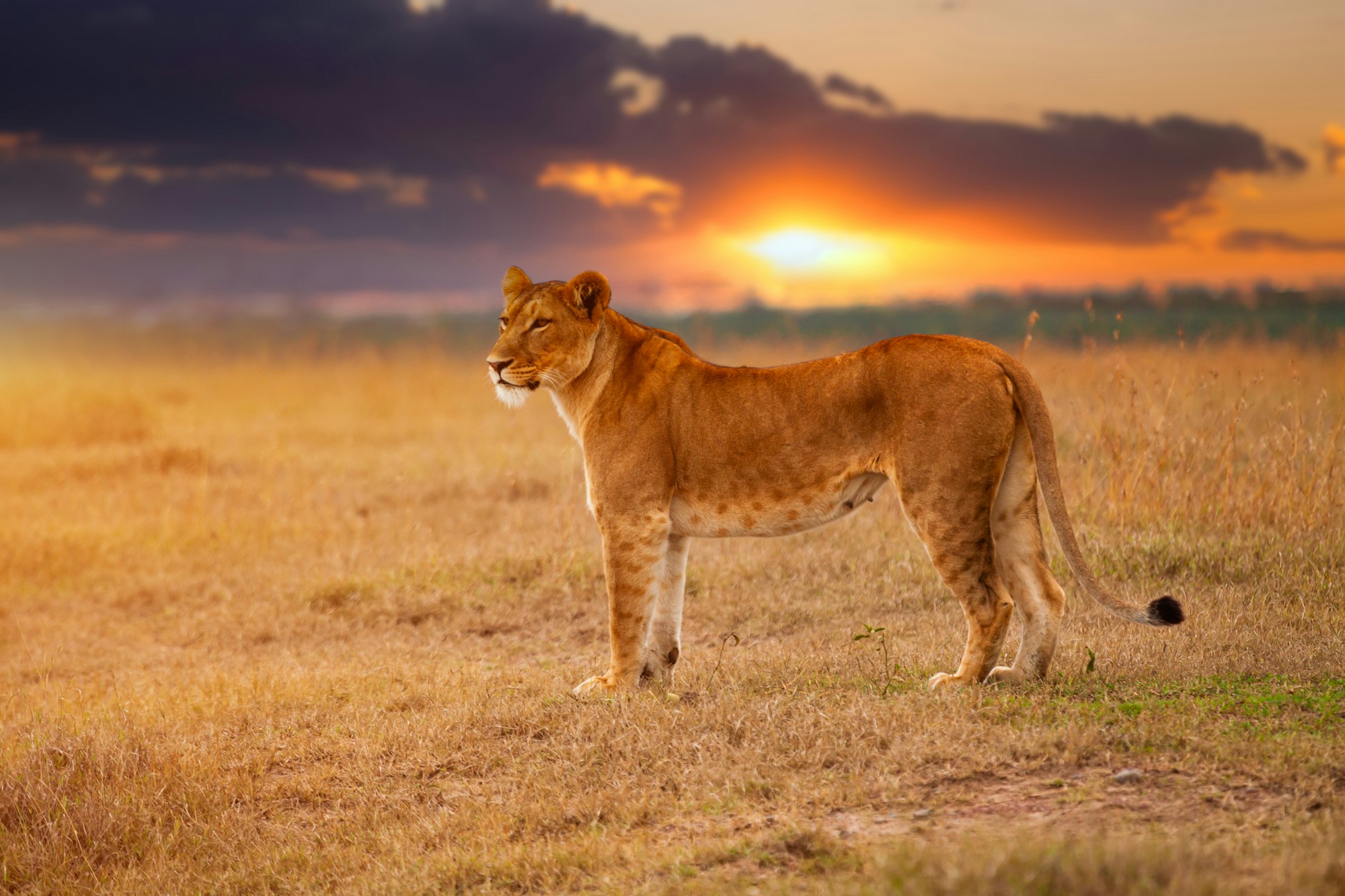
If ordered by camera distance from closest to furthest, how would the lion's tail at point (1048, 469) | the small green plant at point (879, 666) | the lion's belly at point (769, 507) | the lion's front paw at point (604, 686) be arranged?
the lion's tail at point (1048, 469), the lion's belly at point (769, 507), the small green plant at point (879, 666), the lion's front paw at point (604, 686)

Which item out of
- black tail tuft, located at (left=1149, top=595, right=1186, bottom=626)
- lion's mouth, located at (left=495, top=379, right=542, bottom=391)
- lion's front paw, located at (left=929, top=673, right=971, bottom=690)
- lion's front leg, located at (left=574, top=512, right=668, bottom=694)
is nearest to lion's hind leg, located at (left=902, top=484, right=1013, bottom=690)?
lion's front paw, located at (left=929, top=673, right=971, bottom=690)

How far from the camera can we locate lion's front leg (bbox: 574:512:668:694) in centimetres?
625

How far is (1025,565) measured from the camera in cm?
585

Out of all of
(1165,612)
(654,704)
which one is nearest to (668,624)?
(654,704)

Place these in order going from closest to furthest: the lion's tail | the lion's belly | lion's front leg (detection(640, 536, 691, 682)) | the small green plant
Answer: the lion's tail → the lion's belly → the small green plant → lion's front leg (detection(640, 536, 691, 682))

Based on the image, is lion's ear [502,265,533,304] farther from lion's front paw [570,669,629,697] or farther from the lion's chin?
lion's front paw [570,669,629,697]

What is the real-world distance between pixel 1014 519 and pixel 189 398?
23409mm

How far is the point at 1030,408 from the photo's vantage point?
573 cm

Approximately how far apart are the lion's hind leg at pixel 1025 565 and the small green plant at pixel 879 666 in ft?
1.81

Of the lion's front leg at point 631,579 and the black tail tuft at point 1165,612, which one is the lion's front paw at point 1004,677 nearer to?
the black tail tuft at point 1165,612

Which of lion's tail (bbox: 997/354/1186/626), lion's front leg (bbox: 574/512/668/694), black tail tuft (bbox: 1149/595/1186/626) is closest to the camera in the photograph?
black tail tuft (bbox: 1149/595/1186/626)

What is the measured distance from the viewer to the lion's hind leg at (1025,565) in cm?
583

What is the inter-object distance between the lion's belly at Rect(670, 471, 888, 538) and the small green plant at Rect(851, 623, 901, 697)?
0.67 m

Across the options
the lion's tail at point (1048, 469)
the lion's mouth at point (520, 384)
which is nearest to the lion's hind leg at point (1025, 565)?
the lion's tail at point (1048, 469)
